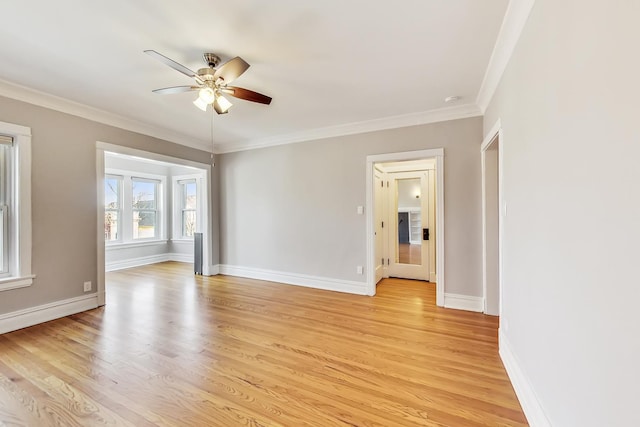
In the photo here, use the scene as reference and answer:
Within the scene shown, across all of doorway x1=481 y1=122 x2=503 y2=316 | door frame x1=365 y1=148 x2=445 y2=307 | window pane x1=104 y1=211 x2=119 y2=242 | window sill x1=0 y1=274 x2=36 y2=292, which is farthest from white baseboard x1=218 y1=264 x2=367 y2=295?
window pane x1=104 y1=211 x2=119 y2=242

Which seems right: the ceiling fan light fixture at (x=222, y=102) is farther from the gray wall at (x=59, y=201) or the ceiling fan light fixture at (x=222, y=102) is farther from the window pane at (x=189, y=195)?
the window pane at (x=189, y=195)

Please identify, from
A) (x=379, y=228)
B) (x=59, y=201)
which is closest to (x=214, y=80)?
(x=59, y=201)

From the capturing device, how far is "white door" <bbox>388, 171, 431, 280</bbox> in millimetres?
5047

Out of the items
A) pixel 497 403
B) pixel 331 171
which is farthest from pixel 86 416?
pixel 331 171

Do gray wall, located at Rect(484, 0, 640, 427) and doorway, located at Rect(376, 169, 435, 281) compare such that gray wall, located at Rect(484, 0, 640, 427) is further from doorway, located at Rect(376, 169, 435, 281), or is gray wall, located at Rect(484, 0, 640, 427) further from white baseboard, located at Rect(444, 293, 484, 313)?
doorway, located at Rect(376, 169, 435, 281)

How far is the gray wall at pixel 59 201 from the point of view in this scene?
3.09 metres

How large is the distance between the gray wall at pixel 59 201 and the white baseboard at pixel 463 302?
4.75m

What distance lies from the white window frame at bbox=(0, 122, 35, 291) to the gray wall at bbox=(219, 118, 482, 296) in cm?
279

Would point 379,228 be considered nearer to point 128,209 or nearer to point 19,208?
point 19,208

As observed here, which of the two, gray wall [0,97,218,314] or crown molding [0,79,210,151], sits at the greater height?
crown molding [0,79,210,151]

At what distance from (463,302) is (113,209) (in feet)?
24.0

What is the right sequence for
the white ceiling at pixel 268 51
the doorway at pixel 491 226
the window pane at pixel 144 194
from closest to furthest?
the white ceiling at pixel 268 51 < the doorway at pixel 491 226 < the window pane at pixel 144 194

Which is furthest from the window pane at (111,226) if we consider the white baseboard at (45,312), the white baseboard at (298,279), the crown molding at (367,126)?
the crown molding at (367,126)

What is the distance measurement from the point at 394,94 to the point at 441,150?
3.49 feet
